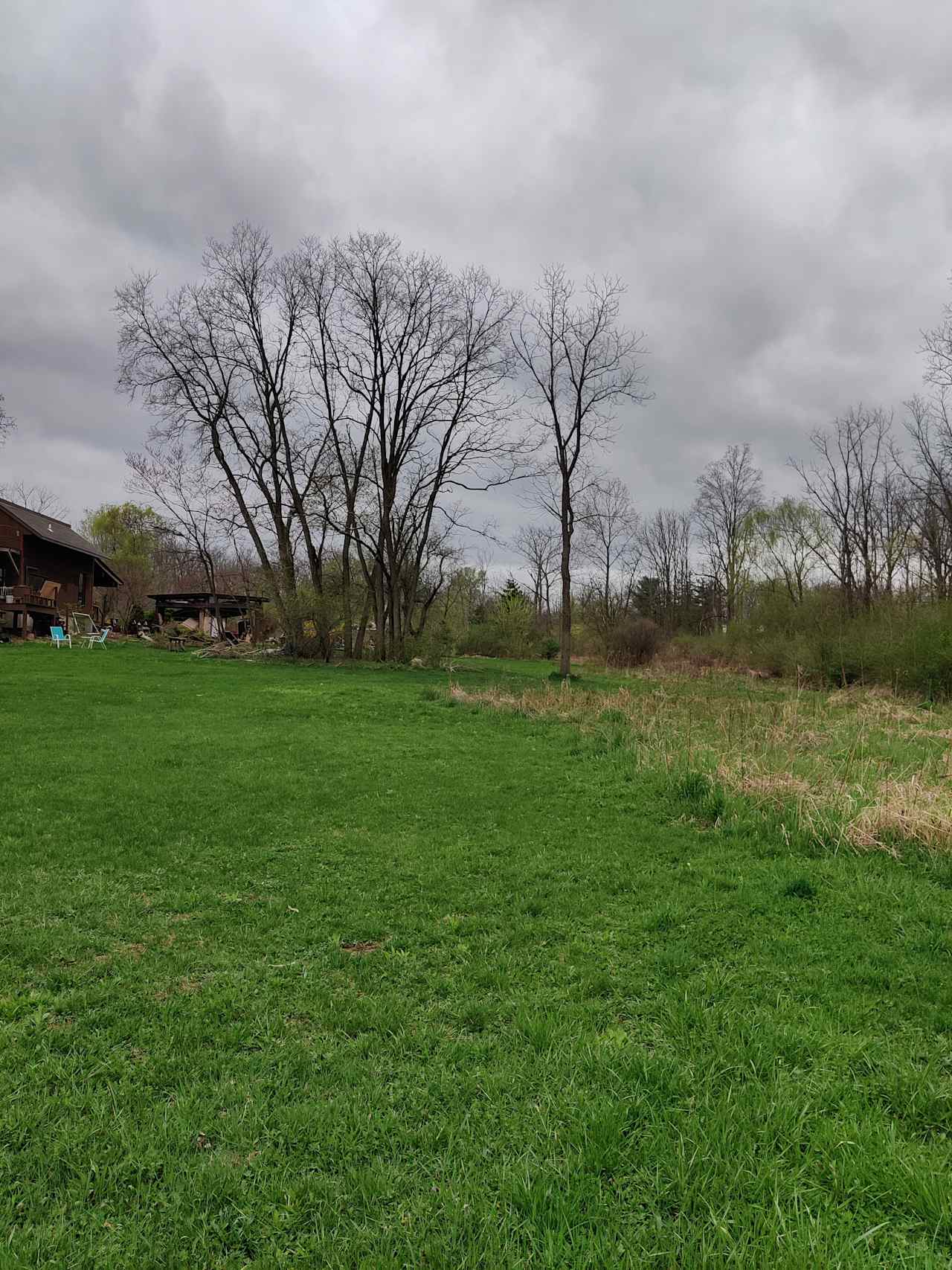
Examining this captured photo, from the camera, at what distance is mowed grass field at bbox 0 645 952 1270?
2.03 m

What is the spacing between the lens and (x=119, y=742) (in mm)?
9781

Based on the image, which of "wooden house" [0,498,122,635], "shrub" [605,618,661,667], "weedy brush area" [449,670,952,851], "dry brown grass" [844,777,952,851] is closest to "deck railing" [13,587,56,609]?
"wooden house" [0,498,122,635]

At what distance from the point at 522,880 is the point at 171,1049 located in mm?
2854

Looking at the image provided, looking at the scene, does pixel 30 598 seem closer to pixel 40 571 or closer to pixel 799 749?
pixel 40 571

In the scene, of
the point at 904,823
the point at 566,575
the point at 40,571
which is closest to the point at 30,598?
the point at 40,571

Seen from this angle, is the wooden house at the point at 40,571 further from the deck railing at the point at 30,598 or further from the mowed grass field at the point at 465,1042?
the mowed grass field at the point at 465,1042

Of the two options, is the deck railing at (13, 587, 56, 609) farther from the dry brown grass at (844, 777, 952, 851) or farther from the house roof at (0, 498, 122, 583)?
the dry brown grass at (844, 777, 952, 851)

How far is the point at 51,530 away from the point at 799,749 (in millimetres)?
37143

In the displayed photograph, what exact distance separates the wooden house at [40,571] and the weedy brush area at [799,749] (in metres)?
23.7

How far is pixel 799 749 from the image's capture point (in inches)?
349

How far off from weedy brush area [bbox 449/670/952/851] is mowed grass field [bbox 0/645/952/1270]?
401mm

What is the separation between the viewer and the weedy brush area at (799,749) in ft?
18.8

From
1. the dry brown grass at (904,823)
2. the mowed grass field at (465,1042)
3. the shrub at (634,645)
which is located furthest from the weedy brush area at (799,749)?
the shrub at (634,645)

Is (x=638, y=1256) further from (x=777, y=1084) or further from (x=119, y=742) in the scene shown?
(x=119, y=742)
